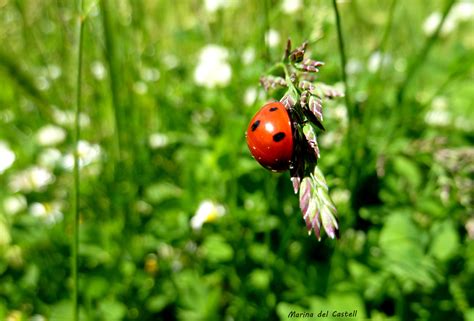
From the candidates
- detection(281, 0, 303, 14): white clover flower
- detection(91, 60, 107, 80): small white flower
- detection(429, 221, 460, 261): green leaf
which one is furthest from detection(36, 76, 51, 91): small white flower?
detection(429, 221, 460, 261): green leaf

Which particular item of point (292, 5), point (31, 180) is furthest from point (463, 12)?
point (31, 180)

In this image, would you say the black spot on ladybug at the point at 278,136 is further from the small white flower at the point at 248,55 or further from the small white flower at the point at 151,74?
the small white flower at the point at 151,74

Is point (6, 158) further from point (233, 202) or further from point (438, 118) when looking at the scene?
point (438, 118)

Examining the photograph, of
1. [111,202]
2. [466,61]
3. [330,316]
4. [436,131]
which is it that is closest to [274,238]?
[330,316]

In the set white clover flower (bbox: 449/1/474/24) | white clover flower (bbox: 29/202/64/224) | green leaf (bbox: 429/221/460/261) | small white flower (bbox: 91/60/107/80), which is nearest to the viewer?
green leaf (bbox: 429/221/460/261)

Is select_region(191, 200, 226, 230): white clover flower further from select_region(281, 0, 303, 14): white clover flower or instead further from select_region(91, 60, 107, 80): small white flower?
select_region(91, 60, 107, 80): small white flower

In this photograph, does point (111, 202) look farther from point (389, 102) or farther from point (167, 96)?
point (389, 102)

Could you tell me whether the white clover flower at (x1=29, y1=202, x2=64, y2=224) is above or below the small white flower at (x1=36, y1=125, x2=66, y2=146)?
below
